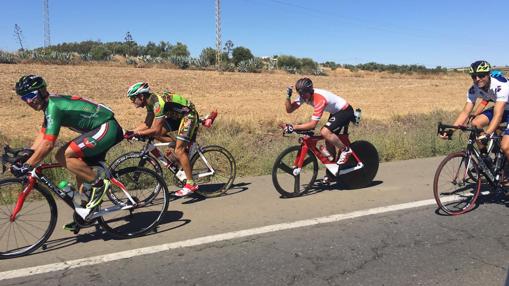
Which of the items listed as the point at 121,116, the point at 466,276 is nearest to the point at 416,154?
the point at 466,276

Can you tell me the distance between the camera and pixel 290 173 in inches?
271

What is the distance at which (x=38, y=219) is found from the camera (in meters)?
5.37

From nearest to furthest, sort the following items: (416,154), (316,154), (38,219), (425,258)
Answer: (425,258)
(38,219)
(316,154)
(416,154)

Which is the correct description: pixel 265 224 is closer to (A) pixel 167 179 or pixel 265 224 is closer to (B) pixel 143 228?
(B) pixel 143 228

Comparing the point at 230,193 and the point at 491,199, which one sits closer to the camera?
the point at 491,199

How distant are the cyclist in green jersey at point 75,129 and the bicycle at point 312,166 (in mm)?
2568

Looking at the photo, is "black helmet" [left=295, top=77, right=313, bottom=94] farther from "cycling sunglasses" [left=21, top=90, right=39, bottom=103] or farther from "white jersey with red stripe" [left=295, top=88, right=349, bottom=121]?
"cycling sunglasses" [left=21, top=90, right=39, bottom=103]

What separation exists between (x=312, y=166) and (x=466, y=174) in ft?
7.11

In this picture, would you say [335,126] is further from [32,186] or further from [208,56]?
[208,56]

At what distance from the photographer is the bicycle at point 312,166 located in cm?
686

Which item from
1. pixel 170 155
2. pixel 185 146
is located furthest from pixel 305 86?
pixel 170 155

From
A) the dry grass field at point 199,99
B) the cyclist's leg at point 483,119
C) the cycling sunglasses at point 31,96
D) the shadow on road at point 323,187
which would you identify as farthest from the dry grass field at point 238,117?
the cyclist's leg at point 483,119

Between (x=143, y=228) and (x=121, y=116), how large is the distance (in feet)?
47.3

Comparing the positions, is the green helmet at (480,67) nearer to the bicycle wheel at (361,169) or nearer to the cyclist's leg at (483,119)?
the cyclist's leg at (483,119)
